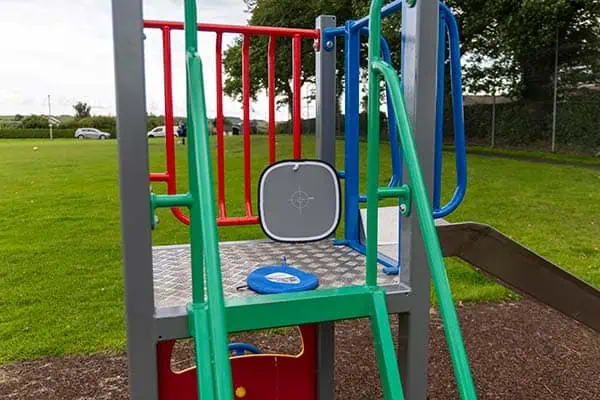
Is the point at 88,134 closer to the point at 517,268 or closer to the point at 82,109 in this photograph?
the point at 82,109

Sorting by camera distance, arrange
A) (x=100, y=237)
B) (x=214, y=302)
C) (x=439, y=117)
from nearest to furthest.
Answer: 1. (x=214, y=302)
2. (x=439, y=117)
3. (x=100, y=237)

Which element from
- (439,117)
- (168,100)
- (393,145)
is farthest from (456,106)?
(168,100)

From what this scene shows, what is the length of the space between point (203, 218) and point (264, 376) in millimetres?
1235

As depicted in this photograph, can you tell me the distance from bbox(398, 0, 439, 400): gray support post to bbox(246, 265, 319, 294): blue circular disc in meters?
0.32

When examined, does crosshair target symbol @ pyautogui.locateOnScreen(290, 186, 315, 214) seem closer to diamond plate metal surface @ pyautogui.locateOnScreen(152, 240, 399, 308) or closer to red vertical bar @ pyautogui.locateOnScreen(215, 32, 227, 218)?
diamond plate metal surface @ pyautogui.locateOnScreen(152, 240, 399, 308)

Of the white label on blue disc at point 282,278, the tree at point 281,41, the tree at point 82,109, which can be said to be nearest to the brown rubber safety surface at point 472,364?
the white label on blue disc at point 282,278

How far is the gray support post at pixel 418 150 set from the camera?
176cm

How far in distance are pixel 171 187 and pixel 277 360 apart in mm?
863

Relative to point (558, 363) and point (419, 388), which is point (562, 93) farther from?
point (419, 388)

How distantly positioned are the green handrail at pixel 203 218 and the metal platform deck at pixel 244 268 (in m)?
Answer: 0.15

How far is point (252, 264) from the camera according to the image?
2311 mm

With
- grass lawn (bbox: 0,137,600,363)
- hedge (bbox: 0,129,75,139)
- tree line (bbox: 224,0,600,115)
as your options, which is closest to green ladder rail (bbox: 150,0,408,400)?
grass lawn (bbox: 0,137,600,363)

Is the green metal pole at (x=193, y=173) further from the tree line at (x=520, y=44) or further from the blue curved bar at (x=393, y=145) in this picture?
the tree line at (x=520, y=44)

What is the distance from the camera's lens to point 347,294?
177cm
